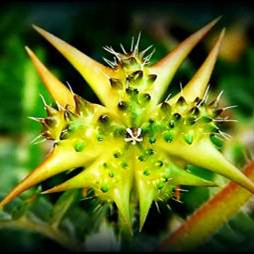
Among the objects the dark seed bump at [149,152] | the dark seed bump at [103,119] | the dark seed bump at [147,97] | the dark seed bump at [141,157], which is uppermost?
the dark seed bump at [147,97]

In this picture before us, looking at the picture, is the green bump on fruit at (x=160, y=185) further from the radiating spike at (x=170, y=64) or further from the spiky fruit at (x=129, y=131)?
the radiating spike at (x=170, y=64)

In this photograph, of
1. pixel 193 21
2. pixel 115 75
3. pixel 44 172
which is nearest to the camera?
pixel 44 172

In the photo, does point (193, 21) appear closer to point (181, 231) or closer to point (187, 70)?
point (187, 70)

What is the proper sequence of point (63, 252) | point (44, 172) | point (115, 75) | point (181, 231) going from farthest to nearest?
1. point (63, 252)
2. point (181, 231)
3. point (115, 75)
4. point (44, 172)

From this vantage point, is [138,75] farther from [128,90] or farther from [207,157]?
[207,157]

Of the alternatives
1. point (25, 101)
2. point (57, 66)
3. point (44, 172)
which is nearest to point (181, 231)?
point (44, 172)

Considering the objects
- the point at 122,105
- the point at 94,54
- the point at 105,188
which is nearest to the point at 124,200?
the point at 105,188

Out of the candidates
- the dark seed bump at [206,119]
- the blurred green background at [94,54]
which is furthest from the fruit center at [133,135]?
the blurred green background at [94,54]
